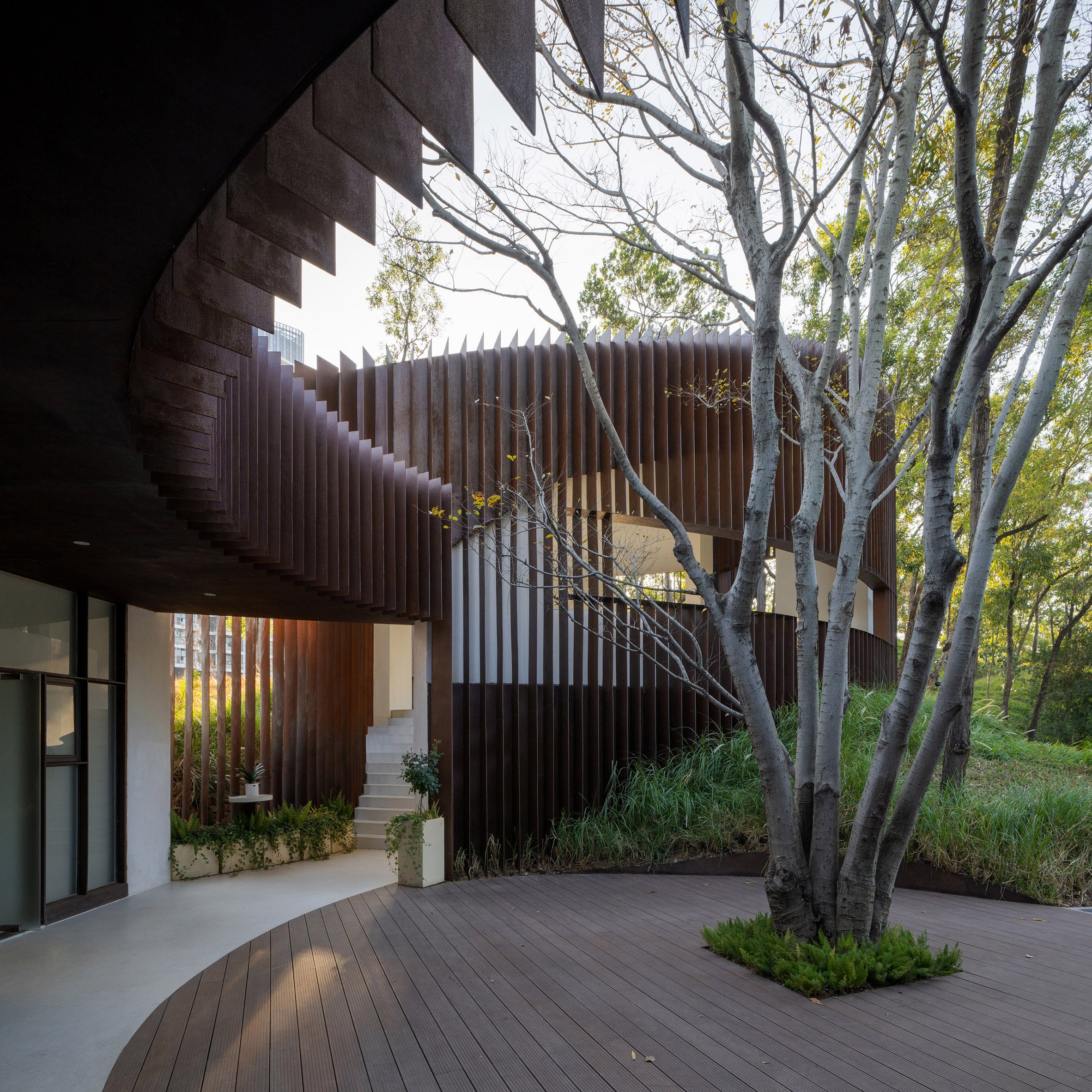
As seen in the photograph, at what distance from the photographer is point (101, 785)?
770cm

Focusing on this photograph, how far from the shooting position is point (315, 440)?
650 cm

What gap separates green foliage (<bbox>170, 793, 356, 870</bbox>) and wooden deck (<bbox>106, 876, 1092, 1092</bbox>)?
2830mm

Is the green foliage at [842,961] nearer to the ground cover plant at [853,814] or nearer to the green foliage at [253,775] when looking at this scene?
the ground cover plant at [853,814]

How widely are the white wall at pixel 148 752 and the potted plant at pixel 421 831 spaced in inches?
88.6

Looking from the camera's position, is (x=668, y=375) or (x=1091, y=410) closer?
(x=668, y=375)

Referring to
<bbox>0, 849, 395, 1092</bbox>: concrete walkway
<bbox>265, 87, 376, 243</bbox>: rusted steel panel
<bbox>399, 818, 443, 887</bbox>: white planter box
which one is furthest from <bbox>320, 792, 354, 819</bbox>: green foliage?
<bbox>265, 87, 376, 243</bbox>: rusted steel panel

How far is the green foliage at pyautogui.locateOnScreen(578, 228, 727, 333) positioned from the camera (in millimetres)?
17094

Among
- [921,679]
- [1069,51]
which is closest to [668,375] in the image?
[1069,51]

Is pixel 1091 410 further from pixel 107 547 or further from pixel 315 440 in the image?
pixel 107 547

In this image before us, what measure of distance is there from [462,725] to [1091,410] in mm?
12549

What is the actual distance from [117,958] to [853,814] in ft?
18.6

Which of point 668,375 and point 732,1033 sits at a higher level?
point 668,375

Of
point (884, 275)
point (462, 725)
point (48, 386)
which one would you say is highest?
point (884, 275)

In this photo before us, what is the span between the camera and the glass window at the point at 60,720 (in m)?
6.99
